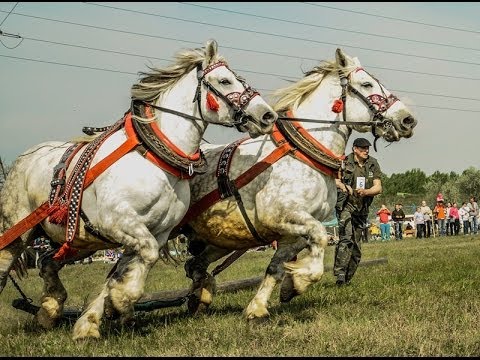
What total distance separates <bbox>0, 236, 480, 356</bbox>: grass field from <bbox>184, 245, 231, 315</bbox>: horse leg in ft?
0.44

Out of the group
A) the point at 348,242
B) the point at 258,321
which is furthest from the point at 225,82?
the point at 348,242

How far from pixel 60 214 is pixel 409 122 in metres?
3.68

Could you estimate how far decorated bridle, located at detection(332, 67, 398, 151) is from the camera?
8.31 m

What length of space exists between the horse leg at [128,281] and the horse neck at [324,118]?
2.33 meters

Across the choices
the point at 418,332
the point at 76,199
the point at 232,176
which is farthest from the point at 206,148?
the point at 418,332

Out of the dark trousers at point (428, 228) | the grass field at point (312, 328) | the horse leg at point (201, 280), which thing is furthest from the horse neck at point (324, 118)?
the dark trousers at point (428, 228)

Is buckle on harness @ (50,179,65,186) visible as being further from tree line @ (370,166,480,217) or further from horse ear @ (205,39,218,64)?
tree line @ (370,166,480,217)

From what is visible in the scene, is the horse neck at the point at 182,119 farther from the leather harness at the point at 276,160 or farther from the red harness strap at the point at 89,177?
the leather harness at the point at 276,160

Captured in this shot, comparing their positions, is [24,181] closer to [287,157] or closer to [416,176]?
[287,157]

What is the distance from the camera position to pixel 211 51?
24.9 feet

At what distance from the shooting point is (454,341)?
5.91 m

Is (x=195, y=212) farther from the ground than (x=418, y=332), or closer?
farther from the ground

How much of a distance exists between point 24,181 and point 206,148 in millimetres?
2105

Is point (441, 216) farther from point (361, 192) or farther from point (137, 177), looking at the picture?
point (137, 177)
